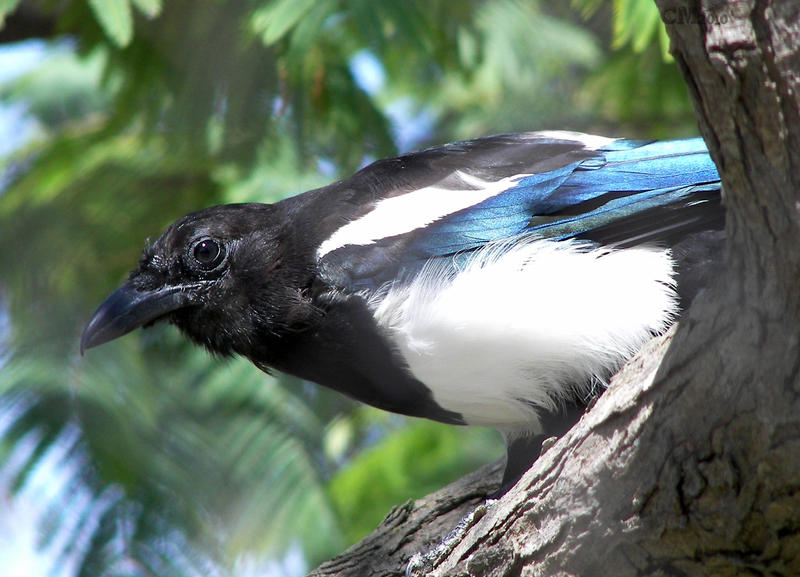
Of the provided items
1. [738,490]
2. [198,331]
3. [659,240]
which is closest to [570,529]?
[738,490]

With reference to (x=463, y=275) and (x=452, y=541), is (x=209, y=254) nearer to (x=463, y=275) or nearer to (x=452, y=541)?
(x=463, y=275)

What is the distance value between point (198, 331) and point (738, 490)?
1.79 metres

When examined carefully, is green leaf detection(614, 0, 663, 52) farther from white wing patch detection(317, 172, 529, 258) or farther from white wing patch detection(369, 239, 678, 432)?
white wing patch detection(369, 239, 678, 432)

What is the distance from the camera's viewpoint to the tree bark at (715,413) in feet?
5.44

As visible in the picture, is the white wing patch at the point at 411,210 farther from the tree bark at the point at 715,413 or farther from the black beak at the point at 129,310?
the tree bark at the point at 715,413

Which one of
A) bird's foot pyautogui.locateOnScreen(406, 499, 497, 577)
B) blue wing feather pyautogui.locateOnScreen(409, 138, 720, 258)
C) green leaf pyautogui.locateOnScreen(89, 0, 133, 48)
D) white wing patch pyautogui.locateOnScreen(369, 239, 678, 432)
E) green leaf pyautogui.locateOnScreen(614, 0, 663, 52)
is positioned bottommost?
bird's foot pyautogui.locateOnScreen(406, 499, 497, 577)

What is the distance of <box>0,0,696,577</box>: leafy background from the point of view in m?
3.54

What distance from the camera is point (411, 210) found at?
9.53 feet

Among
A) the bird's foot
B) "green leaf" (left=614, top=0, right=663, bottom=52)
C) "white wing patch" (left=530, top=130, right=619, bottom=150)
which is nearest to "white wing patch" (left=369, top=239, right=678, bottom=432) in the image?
the bird's foot

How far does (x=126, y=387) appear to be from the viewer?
12.5 feet

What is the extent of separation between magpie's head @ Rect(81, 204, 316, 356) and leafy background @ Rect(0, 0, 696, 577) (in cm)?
54

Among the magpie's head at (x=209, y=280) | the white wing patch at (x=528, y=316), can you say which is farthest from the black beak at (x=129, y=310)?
the white wing patch at (x=528, y=316)

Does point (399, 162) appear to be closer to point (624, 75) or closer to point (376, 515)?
point (376, 515)

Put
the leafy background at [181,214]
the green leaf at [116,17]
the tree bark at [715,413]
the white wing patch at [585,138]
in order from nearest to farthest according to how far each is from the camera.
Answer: the tree bark at [715,413], the white wing patch at [585,138], the green leaf at [116,17], the leafy background at [181,214]
